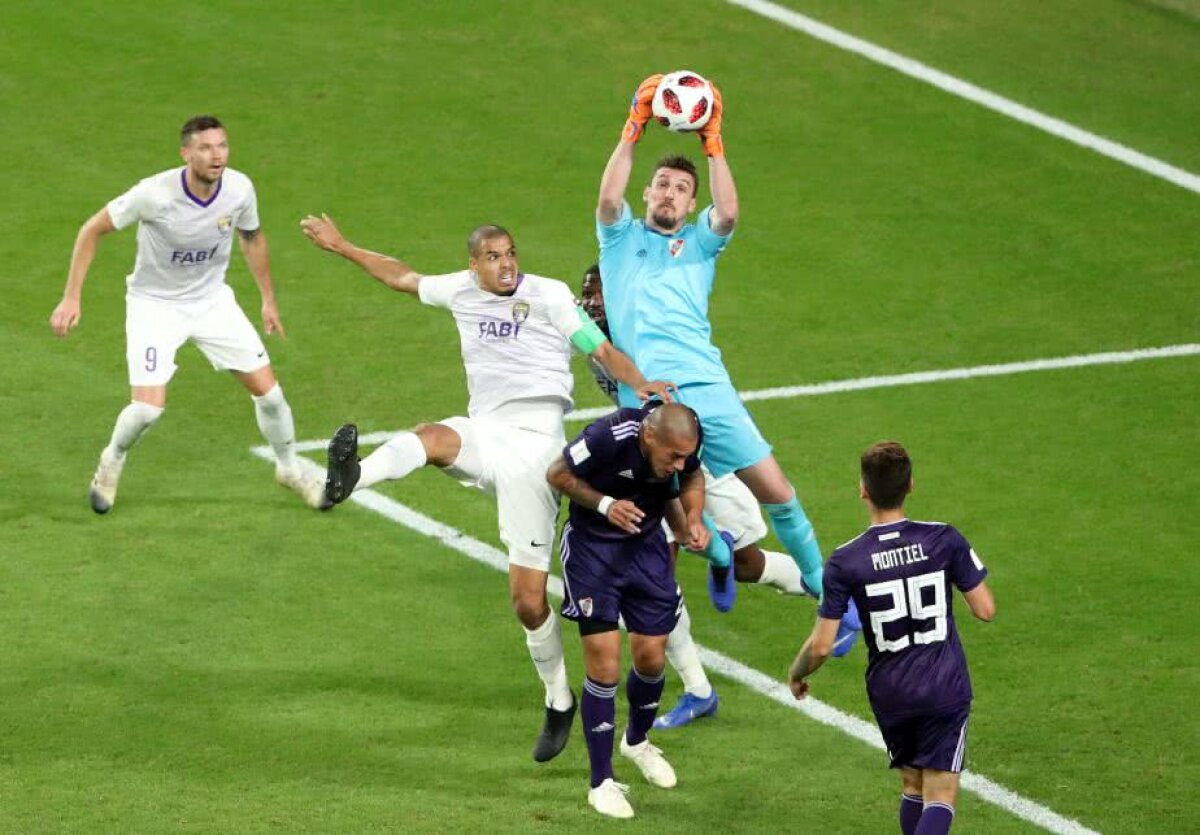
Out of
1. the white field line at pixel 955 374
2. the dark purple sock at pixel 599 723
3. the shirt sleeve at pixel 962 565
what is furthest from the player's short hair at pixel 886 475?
the white field line at pixel 955 374

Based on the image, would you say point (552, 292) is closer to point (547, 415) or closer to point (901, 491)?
point (547, 415)

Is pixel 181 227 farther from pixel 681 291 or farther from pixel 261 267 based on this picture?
pixel 681 291

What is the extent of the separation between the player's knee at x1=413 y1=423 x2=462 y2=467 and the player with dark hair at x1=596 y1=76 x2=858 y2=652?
0.97m

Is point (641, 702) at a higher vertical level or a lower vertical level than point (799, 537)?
lower

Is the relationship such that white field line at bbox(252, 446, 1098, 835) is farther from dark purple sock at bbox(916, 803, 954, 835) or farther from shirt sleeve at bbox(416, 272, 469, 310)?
shirt sleeve at bbox(416, 272, 469, 310)

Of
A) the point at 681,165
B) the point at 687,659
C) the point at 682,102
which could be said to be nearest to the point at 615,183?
the point at 681,165

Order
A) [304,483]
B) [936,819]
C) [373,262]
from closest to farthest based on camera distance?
[936,819] < [373,262] < [304,483]

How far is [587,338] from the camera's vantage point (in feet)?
34.7

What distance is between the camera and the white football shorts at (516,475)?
10297mm

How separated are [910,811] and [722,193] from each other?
135 inches

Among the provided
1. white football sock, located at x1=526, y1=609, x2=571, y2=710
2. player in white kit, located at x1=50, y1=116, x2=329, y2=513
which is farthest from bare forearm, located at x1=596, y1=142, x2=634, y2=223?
player in white kit, located at x1=50, y1=116, x2=329, y2=513

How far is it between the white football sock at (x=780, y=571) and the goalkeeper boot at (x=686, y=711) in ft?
3.33

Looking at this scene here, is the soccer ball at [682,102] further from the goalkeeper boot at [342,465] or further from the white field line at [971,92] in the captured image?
the white field line at [971,92]

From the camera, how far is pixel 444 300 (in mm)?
10828
